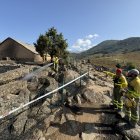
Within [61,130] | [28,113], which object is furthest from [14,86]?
[61,130]

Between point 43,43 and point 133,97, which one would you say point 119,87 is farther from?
point 43,43

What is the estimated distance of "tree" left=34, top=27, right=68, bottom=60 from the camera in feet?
164

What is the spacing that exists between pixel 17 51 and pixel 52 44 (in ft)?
39.4

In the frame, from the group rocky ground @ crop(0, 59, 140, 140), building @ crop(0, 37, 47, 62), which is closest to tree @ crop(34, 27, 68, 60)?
building @ crop(0, 37, 47, 62)

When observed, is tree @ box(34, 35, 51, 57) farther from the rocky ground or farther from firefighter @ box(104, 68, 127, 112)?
firefighter @ box(104, 68, 127, 112)

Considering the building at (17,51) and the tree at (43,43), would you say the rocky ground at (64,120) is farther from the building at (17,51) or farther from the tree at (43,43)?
the building at (17,51)

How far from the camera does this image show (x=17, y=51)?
57.9m

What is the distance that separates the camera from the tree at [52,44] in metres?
50.0

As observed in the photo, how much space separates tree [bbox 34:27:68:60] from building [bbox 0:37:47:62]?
585 centimetres

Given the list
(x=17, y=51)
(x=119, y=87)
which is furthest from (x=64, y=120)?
(x=17, y=51)

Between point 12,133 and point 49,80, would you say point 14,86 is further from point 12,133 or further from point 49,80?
point 12,133

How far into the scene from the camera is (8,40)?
59188mm

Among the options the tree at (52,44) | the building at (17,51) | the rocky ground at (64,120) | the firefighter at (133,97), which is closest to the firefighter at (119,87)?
the rocky ground at (64,120)

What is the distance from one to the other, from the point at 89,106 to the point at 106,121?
69.8 inches
